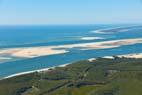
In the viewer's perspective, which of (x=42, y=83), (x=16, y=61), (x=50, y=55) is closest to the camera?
(x=42, y=83)

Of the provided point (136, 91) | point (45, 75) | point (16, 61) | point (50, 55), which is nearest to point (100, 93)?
point (136, 91)

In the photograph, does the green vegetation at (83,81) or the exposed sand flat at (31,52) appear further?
the exposed sand flat at (31,52)

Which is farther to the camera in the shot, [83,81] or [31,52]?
[31,52]

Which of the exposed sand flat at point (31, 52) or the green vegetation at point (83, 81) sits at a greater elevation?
the green vegetation at point (83, 81)

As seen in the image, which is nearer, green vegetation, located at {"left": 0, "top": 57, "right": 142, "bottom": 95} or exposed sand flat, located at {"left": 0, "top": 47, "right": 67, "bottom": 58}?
green vegetation, located at {"left": 0, "top": 57, "right": 142, "bottom": 95}

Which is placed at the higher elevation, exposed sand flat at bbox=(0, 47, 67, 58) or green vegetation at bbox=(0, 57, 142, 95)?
green vegetation at bbox=(0, 57, 142, 95)

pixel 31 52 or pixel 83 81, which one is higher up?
pixel 83 81

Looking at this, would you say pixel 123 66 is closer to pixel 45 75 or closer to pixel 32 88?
pixel 45 75

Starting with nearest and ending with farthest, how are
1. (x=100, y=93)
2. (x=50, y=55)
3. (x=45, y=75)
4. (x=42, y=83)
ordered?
(x=100, y=93), (x=42, y=83), (x=45, y=75), (x=50, y=55)
